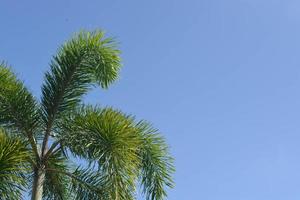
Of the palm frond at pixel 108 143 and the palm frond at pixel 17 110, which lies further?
the palm frond at pixel 17 110

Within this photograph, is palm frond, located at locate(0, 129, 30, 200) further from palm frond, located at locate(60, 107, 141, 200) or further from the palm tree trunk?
palm frond, located at locate(60, 107, 141, 200)

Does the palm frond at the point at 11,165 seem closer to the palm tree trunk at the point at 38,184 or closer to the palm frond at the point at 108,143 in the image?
the palm tree trunk at the point at 38,184

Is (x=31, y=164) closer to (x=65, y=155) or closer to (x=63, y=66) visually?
(x=65, y=155)

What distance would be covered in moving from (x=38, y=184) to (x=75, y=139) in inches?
39.3

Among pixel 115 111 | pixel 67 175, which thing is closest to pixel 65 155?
pixel 67 175

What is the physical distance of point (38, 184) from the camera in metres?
12.4

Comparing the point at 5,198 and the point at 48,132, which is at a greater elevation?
the point at 48,132

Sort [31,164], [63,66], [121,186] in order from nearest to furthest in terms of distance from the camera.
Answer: [121,186] → [31,164] → [63,66]

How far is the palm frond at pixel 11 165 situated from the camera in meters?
11.4

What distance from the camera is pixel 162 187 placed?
12.8m

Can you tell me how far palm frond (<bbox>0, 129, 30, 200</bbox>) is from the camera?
37.4ft

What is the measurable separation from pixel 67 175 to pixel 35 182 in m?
0.84

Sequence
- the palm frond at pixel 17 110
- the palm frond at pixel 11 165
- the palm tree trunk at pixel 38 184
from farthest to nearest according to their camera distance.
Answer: the palm frond at pixel 17 110, the palm tree trunk at pixel 38 184, the palm frond at pixel 11 165

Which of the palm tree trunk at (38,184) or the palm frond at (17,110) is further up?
the palm frond at (17,110)
